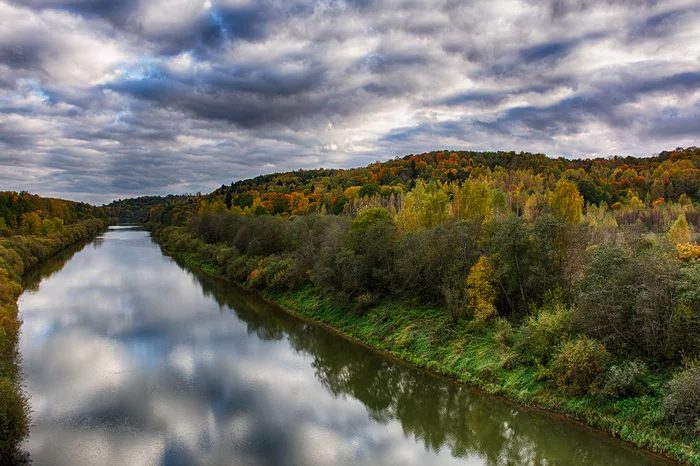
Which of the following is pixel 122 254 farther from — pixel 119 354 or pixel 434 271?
pixel 434 271

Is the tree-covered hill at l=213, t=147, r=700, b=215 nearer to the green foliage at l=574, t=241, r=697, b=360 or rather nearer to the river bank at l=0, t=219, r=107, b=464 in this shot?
the river bank at l=0, t=219, r=107, b=464

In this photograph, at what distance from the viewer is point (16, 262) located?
48.1 metres

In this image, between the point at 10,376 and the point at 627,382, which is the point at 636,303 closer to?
the point at 627,382

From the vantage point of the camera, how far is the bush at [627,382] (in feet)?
53.8

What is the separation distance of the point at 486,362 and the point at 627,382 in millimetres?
6777

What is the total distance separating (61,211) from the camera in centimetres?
11788

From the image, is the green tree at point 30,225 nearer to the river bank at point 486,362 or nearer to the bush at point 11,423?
the river bank at point 486,362

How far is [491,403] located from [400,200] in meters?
63.3

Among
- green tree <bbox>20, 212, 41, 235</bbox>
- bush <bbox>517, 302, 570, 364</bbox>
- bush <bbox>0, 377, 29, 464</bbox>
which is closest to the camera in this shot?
bush <bbox>0, 377, 29, 464</bbox>

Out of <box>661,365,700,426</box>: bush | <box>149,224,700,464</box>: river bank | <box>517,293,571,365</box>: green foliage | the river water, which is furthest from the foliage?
<box>661,365,700,426</box>: bush

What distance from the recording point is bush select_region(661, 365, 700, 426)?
46.8ft

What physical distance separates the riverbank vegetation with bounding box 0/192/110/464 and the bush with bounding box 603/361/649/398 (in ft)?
69.5

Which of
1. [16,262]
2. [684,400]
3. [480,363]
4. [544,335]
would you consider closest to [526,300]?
[544,335]

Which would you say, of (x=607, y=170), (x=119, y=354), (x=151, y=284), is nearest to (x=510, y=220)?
(x=119, y=354)
